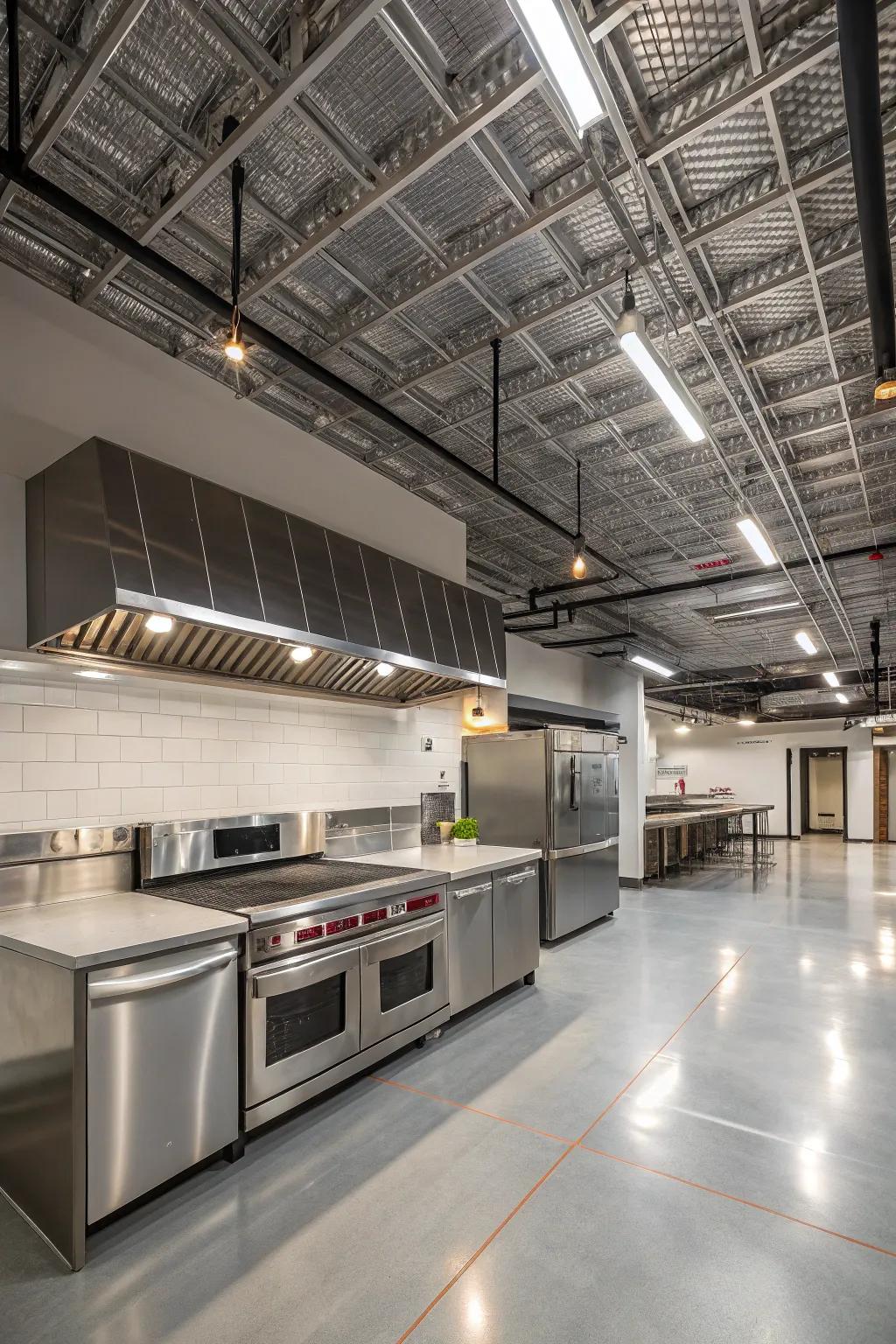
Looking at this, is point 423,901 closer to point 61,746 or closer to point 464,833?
point 464,833

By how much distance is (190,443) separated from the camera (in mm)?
3668

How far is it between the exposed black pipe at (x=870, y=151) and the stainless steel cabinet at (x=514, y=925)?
365cm

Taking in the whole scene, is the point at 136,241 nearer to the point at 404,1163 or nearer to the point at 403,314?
the point at 403,314

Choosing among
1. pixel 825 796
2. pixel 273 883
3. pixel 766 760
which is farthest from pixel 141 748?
pixel 825 796

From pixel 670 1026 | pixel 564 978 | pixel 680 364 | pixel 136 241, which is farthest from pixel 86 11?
pixel 564 978

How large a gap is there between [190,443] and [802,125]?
10.1 feet

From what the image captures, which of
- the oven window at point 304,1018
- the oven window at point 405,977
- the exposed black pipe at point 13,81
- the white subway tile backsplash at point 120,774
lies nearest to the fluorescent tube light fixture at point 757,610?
the oven window at point 405,977

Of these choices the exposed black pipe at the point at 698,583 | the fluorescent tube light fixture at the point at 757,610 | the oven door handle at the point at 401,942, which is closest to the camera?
the oven door handle at the point at 401,942

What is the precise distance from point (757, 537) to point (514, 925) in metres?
3.31

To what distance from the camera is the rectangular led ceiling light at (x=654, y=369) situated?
2777mm

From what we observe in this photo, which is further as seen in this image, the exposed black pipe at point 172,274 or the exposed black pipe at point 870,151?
the exposed black pipe at point 172,274

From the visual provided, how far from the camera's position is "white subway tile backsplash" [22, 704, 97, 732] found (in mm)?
2981

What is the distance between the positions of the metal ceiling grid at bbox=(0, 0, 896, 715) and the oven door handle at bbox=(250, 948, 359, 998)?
10.5 feet

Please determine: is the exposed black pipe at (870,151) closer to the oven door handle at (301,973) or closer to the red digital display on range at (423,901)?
the red digital display on range at (423,901)
